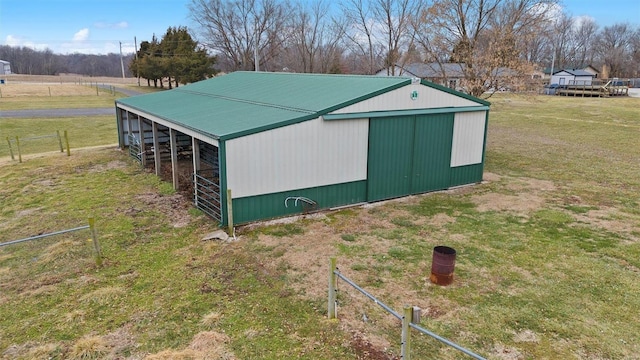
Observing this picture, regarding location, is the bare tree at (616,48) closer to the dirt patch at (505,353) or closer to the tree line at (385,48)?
the tree line at (385,48)

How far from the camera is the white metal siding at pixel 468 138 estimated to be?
12516mm

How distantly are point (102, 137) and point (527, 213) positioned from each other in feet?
68.2

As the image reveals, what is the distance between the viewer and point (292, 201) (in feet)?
33.0

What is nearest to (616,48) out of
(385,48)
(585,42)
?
(585,42)

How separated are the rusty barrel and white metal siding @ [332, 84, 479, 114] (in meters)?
4.53

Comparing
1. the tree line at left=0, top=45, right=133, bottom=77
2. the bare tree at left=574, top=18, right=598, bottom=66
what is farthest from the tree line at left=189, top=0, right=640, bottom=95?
the tree line at left=0, top=45, right=133, bottom=77

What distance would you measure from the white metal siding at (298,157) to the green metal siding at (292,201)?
0.13 m

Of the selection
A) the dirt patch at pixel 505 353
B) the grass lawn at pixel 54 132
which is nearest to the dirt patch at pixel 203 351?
the dirt patch at pixel 505 353

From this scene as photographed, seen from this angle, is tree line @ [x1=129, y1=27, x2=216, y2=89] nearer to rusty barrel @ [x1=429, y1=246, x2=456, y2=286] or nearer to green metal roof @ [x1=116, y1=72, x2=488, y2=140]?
green metal roof @ [x1=116, y1=72, x2=488, y2=140]

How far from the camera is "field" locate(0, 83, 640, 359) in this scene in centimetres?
565

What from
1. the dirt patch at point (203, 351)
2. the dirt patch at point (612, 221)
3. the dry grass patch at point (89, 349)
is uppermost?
the dirt patch at point (612, 221)

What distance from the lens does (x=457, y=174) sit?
12.9m

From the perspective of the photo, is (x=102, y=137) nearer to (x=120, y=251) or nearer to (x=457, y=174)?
(x=120, y=251)

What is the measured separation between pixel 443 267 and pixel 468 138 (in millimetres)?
6842
